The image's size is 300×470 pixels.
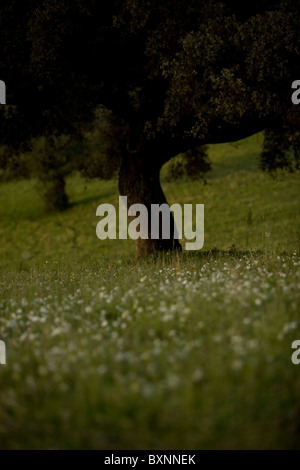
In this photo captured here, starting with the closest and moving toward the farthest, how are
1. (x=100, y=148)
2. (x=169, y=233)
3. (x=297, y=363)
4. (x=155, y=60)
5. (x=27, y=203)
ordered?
(x=297, y=363) < (x=155, y=60) < (x=169, y=233) < (x=100, y=148) < (x=27, y=203)

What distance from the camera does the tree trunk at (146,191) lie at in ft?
54.7

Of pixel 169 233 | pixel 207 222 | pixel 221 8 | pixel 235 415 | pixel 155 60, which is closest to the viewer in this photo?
pixel 235 415

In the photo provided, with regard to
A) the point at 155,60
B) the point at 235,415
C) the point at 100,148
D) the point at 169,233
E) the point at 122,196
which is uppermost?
the point at 155,60

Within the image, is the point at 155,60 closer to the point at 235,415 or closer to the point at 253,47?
the point at 253,47

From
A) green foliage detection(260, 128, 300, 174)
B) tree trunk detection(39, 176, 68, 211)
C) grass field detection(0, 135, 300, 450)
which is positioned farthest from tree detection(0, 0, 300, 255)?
tree trunk detection(39, 176, 68, 211)

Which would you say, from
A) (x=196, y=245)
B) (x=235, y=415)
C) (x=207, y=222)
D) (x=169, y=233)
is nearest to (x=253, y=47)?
(x=169, y=233)

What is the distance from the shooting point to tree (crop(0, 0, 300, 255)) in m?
12.0

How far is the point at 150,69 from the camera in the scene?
14.6 metres

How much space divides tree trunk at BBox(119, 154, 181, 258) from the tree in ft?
0.11

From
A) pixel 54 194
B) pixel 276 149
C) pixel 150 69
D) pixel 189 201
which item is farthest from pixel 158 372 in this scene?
pixel 54 194

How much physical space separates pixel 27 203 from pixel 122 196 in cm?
3378

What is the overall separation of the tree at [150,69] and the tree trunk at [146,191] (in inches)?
1.4

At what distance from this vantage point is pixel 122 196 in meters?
17.2

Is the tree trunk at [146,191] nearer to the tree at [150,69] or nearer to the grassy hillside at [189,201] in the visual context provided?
the tree at [150,69]
